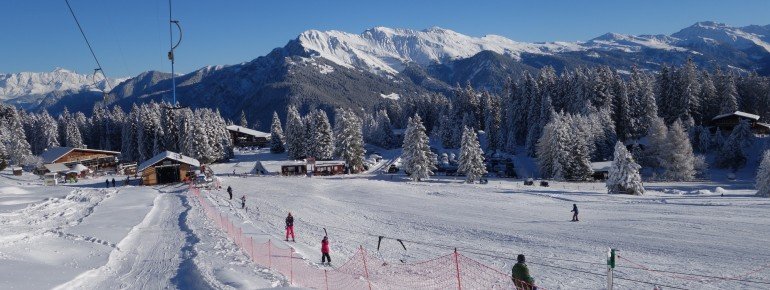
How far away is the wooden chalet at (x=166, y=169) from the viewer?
207 ft

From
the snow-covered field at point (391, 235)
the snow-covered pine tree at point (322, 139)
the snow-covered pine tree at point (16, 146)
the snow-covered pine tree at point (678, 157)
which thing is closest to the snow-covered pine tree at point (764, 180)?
the snow-covered field at point (391, 235)

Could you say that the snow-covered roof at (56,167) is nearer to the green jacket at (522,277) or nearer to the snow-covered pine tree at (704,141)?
the green jacket at (522,277)

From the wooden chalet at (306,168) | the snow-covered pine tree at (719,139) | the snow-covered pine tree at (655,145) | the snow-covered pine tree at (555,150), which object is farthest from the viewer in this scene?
the wooden chalet at (306,168)

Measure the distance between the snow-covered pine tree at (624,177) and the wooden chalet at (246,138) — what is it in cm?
9446

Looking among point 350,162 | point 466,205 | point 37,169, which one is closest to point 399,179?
point 350,162

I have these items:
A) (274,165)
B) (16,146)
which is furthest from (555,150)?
(16,146)

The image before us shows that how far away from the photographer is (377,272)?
18.1 m

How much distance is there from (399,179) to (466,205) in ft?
86.5

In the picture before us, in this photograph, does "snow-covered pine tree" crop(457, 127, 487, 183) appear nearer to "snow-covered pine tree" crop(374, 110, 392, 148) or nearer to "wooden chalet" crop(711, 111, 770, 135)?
"wooden chalet" crop(711, 111, 770, 135)

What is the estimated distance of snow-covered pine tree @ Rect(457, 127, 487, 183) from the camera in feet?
204

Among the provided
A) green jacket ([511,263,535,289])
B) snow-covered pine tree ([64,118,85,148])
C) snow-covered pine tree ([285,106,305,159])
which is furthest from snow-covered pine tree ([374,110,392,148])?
green jacket ([511,263,535,289])

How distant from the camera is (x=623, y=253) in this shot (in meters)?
21.0

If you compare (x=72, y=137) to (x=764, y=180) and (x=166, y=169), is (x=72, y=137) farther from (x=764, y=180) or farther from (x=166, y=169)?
(x=764, y=180)

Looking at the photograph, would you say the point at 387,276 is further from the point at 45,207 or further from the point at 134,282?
the point at 45,207
